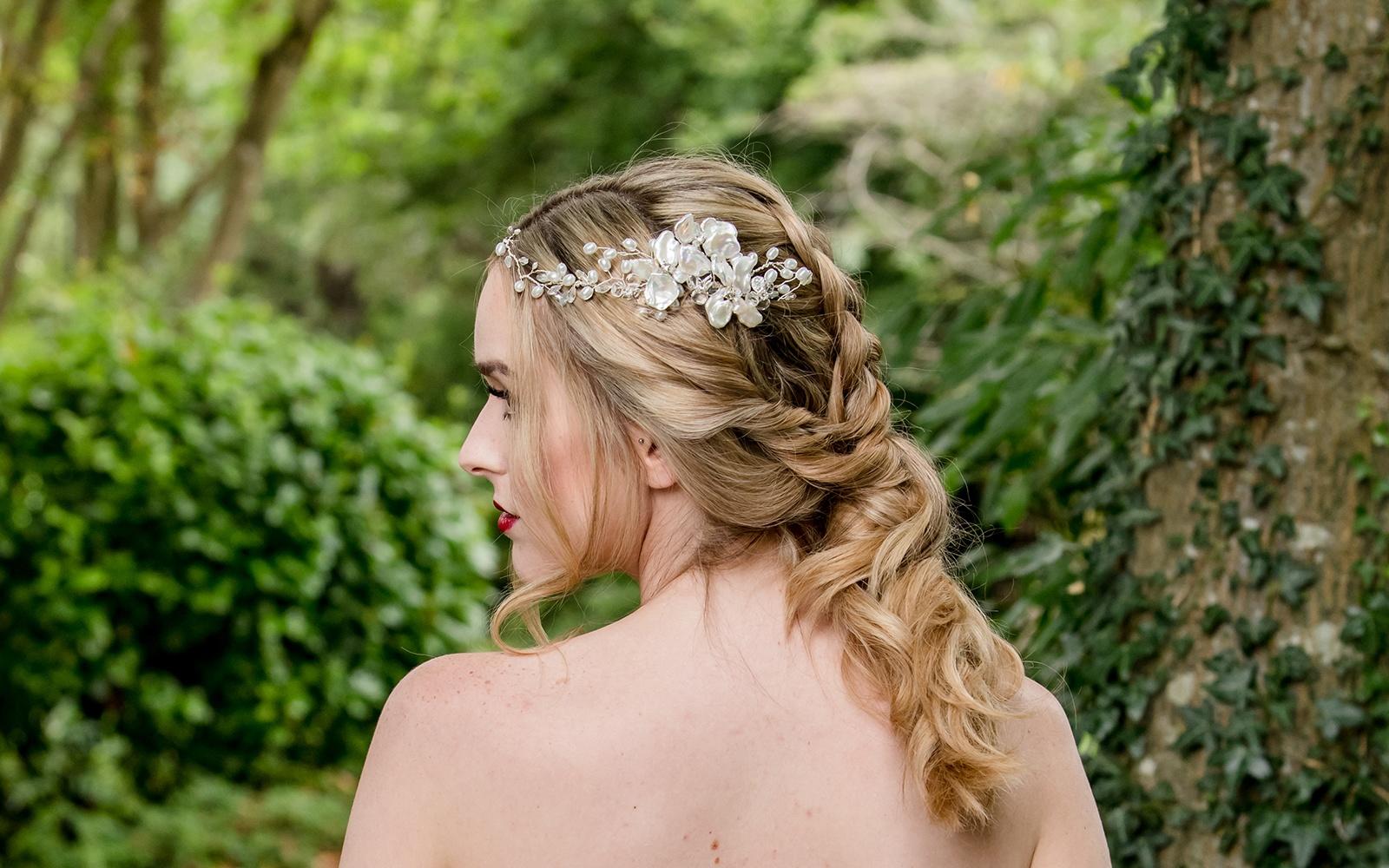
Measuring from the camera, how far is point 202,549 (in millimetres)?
4902

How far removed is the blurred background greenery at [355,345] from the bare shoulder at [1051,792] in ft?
2.78

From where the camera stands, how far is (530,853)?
1.31m

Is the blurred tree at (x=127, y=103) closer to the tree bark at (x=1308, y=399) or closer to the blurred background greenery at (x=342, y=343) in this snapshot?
the blurred background greenery at (x=342, y=343)

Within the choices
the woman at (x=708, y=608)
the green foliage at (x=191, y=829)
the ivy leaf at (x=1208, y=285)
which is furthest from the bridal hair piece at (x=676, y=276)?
the green foliage at (x=191, y=829)

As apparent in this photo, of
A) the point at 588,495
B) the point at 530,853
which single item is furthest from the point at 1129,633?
the point at 530,853

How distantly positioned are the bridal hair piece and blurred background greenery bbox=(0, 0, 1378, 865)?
481 millimetres

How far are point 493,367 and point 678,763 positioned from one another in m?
0.55

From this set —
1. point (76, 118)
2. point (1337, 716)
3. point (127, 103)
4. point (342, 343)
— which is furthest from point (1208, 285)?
point (127, 103)

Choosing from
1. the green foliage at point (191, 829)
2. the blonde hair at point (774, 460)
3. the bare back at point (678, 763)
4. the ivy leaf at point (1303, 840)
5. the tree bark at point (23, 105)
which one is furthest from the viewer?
the tree bark at point (23, 105)

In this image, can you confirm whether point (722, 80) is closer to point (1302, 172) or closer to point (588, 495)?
point (1302, 172)

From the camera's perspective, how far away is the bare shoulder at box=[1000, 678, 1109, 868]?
4.95ft

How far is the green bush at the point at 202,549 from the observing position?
4.76 m

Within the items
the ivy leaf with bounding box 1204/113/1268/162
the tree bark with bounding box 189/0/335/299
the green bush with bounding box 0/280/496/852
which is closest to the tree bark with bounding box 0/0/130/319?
the tree bark with bounding box 189/0/335/299

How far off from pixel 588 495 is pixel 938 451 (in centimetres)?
127
